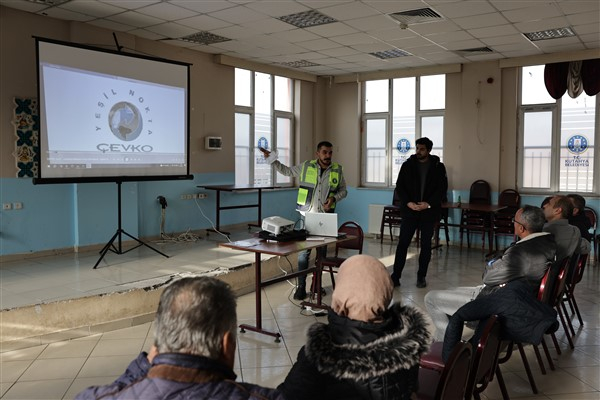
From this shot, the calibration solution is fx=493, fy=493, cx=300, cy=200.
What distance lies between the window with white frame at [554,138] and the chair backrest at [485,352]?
21.2 ft

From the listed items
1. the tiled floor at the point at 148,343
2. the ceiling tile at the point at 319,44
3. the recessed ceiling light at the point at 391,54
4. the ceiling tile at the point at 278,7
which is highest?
the recessed ceiling light at the point at 391,54

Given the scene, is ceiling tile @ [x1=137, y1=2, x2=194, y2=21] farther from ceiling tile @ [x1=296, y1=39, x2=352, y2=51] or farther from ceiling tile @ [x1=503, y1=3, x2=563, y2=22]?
ceiling tile @ [x1=503, y1=3, x2=563, y2=22]

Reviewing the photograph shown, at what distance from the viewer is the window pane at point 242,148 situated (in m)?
8.61

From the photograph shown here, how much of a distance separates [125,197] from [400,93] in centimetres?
537

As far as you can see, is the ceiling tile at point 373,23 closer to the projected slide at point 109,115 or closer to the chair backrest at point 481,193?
the projected slide at point 109,115

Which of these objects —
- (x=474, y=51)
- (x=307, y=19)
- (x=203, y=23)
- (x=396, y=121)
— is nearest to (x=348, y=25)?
(x=307, y=19)

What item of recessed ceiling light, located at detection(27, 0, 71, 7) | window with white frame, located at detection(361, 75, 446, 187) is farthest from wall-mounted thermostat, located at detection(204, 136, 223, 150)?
window with white frame, located at detection(361, 75, 446, 187)

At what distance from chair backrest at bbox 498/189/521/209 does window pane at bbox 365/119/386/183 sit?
2.30 m

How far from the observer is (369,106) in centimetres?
970

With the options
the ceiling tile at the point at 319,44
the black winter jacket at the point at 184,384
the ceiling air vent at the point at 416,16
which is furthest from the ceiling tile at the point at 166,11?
the black winter jacket at the point at 184,384

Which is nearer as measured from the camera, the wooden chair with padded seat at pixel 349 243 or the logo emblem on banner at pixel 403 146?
the wooden chair with padded seat at pixel 349 243

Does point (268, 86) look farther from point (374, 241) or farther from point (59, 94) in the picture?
point (59, 94)

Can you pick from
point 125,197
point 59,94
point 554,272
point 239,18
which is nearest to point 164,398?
point 554,272

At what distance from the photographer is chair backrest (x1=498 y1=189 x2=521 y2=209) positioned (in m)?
7.91
